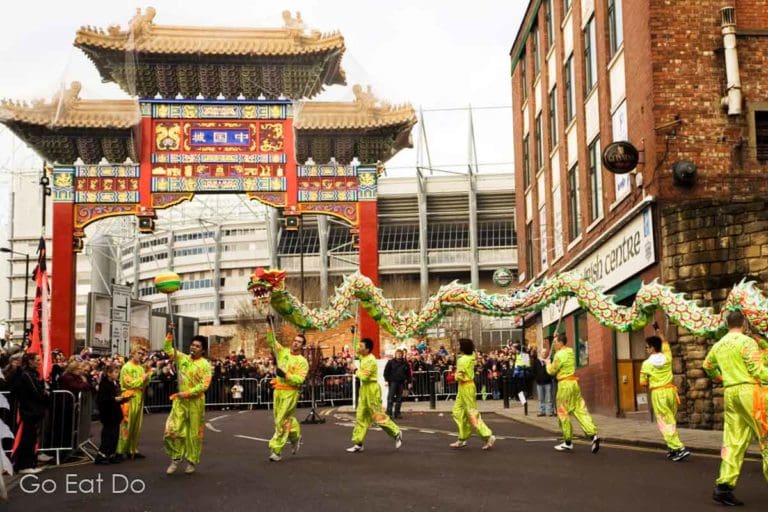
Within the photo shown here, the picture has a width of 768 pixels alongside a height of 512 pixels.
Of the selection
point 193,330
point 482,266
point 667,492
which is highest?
point 482,266

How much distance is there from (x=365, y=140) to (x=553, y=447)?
18191 millimetres

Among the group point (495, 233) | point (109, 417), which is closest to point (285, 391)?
point (109, 417)

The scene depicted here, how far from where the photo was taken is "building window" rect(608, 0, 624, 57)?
22584 millimetres

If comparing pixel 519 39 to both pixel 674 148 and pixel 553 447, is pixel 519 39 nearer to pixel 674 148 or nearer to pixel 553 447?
pixel 674 148

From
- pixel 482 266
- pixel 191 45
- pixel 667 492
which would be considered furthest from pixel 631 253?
pixel 482 266

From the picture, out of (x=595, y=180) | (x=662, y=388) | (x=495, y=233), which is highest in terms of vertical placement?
(x=495, y=233)

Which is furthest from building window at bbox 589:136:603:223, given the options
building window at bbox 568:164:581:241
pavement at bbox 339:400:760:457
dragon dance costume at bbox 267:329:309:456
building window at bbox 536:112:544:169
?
dragon dance costume at bbox 267:329:309:456

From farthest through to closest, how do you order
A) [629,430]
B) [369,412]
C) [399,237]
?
[399,237], [629,430], [369,412]

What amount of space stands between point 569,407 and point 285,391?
4465 millimetres

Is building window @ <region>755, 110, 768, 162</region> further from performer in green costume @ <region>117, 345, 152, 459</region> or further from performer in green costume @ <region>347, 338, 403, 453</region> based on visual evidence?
performer in green costume @ <region>117, 345, 152, 459</region>

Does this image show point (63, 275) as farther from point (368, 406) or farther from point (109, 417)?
point (368, 406)

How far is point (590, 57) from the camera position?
25547mm

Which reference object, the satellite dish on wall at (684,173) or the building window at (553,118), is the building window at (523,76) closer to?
the building window at (553,118)

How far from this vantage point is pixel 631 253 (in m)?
21.4
